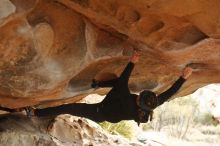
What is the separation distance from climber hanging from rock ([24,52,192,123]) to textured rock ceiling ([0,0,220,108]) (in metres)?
0.22

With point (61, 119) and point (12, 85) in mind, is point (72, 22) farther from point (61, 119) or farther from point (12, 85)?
point (61, 119)

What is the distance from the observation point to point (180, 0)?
4.36 metres

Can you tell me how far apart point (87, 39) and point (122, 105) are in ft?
3.31

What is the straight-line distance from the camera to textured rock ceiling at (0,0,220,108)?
4.66 m

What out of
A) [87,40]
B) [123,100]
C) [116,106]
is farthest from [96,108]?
[87,40]

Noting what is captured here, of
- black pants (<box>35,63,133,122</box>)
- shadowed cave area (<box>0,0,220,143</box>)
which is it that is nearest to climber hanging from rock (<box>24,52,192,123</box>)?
black pants (<box>35,63,133,122</box>)

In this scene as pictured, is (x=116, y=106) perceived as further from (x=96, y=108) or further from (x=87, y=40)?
(x=87, y=40)

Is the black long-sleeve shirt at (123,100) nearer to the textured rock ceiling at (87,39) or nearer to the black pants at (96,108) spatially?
the black pants at (96,108)

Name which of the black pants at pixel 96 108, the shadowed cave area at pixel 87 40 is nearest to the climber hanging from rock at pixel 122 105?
the black pants at pixel 96 108

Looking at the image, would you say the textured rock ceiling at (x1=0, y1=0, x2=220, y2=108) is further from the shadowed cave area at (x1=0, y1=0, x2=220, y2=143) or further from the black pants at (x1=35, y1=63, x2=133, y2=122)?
the black pants at (x1=35, y1=63, x2=133, y2=122)

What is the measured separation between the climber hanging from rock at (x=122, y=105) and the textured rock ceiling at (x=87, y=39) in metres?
0.22

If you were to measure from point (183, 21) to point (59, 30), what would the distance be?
1.54 m

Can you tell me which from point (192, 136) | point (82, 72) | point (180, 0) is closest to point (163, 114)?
point (192, 136)

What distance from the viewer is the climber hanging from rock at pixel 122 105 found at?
17.9 ft
